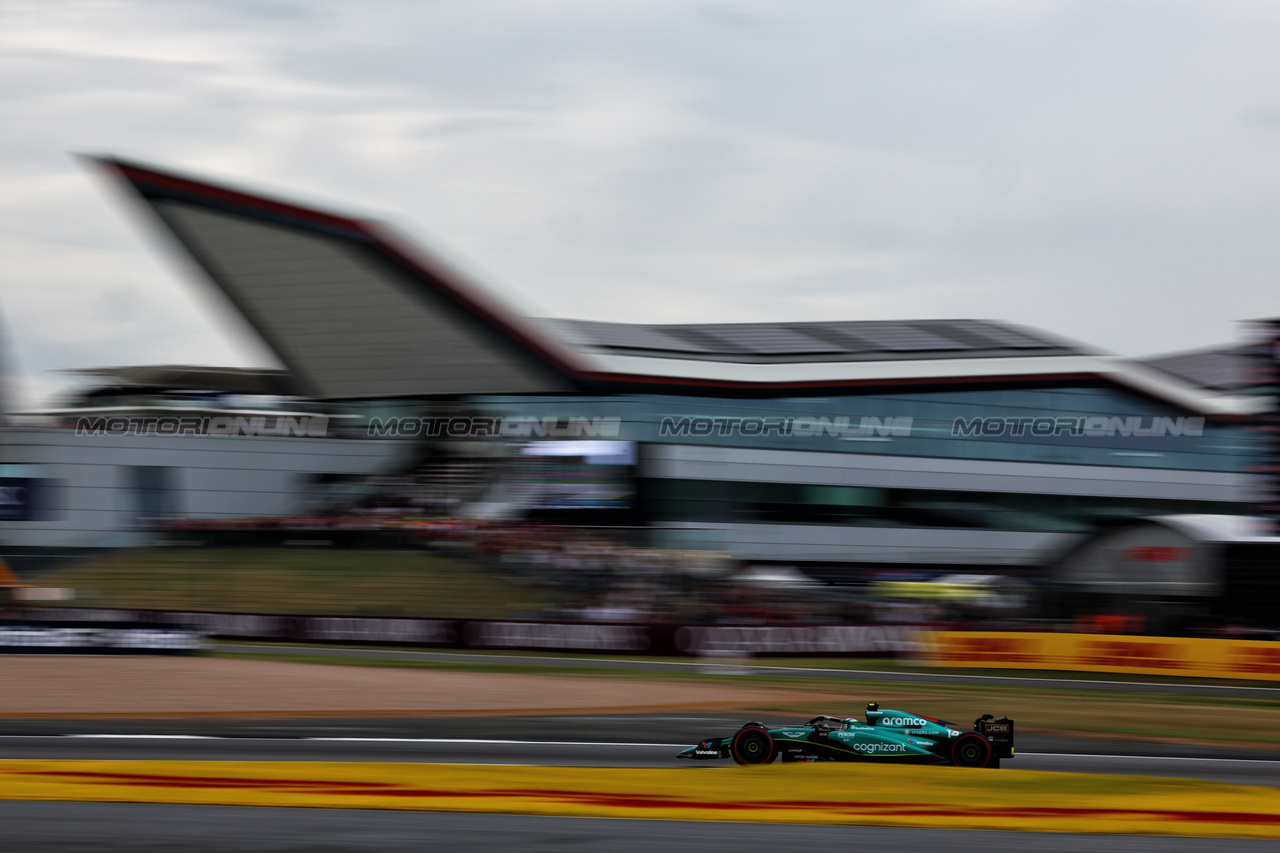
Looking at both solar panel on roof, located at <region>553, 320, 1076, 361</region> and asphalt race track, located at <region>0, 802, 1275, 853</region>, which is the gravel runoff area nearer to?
asphalt race track, located at <region>0, 802, 1275, 853</region>

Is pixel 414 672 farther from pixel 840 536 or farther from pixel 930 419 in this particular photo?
pixel 930 419

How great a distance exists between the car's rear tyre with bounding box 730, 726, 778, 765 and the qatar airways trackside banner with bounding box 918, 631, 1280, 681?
1451 centimetres

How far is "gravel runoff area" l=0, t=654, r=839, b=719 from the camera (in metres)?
16.3

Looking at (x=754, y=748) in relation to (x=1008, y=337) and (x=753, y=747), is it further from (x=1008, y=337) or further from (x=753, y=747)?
(x=1008, y=337)

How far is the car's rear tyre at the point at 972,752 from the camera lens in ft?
Answer: 37.1

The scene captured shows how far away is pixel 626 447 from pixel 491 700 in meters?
24.7

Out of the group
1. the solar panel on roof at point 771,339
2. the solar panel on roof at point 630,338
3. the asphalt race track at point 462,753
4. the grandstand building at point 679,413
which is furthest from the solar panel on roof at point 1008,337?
the asphalt race track at point 462,753

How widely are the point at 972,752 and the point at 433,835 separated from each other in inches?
215

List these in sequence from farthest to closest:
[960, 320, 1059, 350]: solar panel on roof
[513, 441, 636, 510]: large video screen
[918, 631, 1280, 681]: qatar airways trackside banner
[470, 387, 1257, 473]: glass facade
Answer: [960, 320, 1059, 350]: solar panel on roof < [470, 387, 1257, 473]: glass facade < [513, 441, 636, 510]: large video screen < [918, 631, 1280, 681]: qatar airways trackside banner

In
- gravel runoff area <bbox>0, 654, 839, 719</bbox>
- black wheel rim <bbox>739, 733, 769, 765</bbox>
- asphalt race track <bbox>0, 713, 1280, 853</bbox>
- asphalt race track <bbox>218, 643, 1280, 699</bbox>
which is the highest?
black wheel rim <bbox>739, 733, 769, 765</bbox>

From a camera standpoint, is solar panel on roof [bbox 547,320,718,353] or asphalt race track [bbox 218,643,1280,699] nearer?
asphalt race track [bbox 218,643,1280,699]

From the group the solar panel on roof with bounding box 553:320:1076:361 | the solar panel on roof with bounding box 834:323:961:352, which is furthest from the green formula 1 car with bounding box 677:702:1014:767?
the solar panel on roof with bounding box 834:323:961:352

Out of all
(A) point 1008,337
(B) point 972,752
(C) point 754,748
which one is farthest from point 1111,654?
(A) point 1008,337

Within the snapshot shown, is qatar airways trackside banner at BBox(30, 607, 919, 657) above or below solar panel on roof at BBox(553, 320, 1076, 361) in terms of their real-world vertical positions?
below
